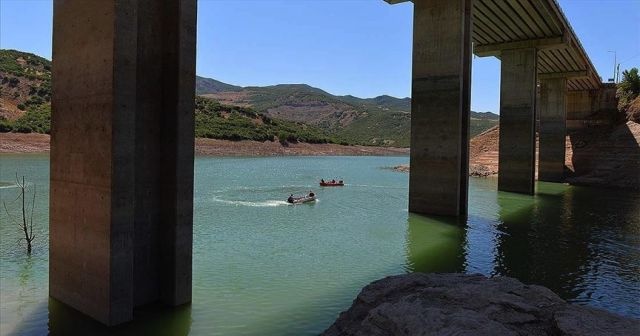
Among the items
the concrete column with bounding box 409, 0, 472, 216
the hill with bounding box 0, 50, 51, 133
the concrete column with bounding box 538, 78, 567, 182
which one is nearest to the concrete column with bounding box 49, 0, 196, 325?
the concrete column with bounding box 409, 0, 472, 216

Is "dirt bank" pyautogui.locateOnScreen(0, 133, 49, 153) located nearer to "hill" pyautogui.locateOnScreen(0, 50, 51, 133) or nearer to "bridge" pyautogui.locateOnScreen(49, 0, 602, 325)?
"hill" pyautogui.locateOnScreen(0, 50, 51, 133)

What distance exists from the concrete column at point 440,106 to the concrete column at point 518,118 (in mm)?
16803

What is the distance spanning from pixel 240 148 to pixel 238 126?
13.8 m

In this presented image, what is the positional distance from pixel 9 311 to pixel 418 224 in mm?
15841

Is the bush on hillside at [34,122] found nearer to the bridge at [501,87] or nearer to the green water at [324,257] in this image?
the green water at [324,257]

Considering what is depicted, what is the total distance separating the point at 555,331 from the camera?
203 inches

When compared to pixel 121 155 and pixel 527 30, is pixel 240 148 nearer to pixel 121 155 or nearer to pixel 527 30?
pixel 527 30

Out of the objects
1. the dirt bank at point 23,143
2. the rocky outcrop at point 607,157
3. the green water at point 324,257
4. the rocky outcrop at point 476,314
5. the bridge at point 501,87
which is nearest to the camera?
the rocky outcrop at point 476,314

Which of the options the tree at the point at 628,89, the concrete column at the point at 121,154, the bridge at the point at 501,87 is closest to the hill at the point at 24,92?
the bridge at the point at 501,87

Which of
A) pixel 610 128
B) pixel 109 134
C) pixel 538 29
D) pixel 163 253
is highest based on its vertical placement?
pixel 538 29

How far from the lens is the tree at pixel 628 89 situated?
5331cm

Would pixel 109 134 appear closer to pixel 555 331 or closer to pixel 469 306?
pixel 469 306

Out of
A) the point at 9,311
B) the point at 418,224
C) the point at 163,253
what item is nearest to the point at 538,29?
the point at 418,224

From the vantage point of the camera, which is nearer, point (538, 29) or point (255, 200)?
point (255, 200)
